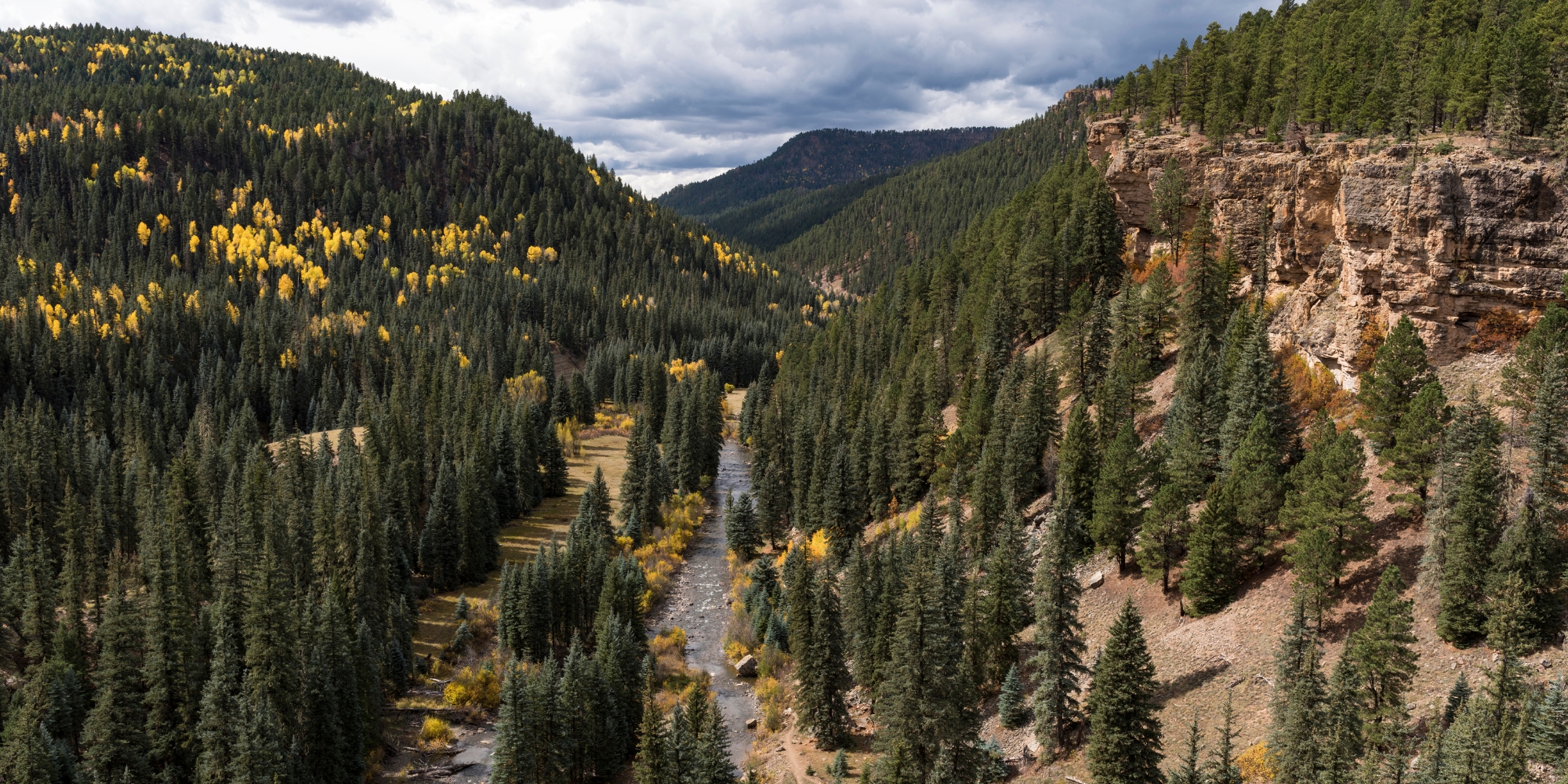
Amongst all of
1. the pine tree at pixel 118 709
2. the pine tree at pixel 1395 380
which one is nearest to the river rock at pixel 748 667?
the pine tree at pixel 118 709

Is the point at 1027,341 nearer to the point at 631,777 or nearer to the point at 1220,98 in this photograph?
the point at 1220,98

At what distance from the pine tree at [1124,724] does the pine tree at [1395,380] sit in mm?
21382

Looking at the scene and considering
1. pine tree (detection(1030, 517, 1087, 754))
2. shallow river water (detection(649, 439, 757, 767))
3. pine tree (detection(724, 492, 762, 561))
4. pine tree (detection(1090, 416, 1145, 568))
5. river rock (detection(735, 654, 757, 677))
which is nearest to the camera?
pine tree (detection(1030, 517, 1087, 754))

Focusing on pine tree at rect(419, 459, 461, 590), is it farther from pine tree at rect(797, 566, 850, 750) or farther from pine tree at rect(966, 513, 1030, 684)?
pine tree at rect(966, 513, 1030, 684)

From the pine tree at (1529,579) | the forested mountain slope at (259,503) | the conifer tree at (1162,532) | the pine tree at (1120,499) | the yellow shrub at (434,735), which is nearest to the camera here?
the pine tree at (1529,579)

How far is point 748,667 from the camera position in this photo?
69.2 m

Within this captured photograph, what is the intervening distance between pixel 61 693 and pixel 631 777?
35.7m

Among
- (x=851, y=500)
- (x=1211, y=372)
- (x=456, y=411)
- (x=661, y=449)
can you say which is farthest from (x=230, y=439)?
(x=1211, y=372)

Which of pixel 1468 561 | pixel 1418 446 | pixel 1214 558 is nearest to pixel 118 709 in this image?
pixel 1214 558

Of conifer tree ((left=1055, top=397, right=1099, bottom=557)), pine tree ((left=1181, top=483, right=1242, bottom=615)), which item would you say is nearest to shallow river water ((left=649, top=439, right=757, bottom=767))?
conifer tree ((left=1055, top=397, right=1099, bottom=557))

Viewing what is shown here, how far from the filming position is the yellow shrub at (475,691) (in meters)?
64.2

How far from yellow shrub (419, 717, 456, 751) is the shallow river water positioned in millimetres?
18817

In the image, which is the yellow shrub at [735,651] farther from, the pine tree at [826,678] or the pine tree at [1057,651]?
the pine tree at [1057,651]

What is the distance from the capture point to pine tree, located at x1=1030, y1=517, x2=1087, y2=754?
4578cm
